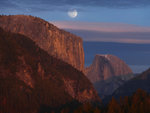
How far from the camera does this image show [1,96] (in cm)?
18900

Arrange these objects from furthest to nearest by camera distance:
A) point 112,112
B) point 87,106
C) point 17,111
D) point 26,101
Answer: point 26,101 < point 17,111 < point 87,106 < point 112,112

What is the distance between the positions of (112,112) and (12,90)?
63259 mm

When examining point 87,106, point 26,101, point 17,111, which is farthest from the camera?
point 26,101

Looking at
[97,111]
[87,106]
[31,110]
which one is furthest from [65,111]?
[97,111]

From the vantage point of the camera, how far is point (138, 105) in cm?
16550

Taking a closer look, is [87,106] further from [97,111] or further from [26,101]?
[26,101]

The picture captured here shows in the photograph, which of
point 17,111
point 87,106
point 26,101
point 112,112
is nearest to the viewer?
point 112,112

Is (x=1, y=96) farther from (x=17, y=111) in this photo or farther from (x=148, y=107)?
(x=148, y=107)

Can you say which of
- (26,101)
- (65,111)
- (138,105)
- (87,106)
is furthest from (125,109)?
(26,101)

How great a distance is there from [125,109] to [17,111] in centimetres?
5189

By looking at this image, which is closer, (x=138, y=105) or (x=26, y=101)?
(x=138, y=105)

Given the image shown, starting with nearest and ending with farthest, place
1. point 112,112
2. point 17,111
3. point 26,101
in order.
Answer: point 112,112
point 17,111
point 26,101

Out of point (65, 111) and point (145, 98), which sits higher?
point (145, 98)

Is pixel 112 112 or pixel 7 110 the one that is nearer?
pixel 112 112
